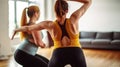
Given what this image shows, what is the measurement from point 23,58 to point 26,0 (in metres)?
6.85

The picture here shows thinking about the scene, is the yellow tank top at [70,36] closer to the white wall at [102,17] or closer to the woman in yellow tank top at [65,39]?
the woman in yellow tank top at [65,39]

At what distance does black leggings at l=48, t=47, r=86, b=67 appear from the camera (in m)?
1.84

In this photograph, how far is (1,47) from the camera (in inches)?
266

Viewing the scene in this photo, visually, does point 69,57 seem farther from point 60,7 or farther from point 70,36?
point 60,7

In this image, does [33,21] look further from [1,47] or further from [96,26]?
[96,26]

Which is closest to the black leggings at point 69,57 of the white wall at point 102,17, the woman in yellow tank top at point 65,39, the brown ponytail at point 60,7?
the woman in yellow tank top at point 65,39

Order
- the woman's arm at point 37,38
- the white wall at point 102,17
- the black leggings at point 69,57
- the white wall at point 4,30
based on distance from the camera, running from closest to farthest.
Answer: the black leggings at point 69,57, the woman's arm at point 37,38, the white wall at point 4,30, the white wall at point 102,17

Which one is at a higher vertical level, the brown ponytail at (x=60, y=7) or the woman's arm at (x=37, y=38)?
the brown ponytail at (x=60, y=7)

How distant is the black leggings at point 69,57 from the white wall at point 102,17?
7804mm

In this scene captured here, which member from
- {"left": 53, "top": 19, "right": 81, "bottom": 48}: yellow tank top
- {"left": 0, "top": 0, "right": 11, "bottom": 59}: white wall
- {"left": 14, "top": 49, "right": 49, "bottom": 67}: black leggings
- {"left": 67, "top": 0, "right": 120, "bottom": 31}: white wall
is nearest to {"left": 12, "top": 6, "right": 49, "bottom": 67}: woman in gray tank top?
{"left": 14, "top": 49, "right": 49, "bottom": 67}: black leggings

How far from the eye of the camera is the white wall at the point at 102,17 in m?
9.30

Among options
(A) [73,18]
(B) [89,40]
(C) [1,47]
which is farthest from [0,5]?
(A) [73,18]

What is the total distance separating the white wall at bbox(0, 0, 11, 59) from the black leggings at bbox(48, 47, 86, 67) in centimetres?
514

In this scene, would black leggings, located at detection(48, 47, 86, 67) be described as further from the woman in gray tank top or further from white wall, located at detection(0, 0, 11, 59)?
white wall, located at detection(0, 0, 11, 59)
